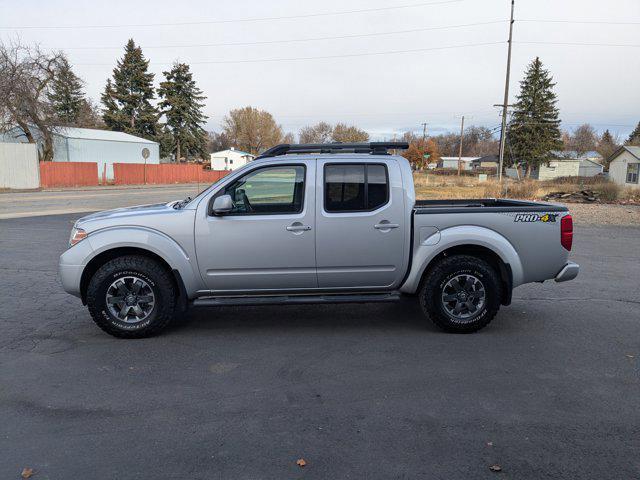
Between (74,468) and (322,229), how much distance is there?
3.13 meters

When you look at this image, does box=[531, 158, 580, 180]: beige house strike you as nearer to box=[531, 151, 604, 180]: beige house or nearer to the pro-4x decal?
box=[531, 151, 604, 180]: beige house

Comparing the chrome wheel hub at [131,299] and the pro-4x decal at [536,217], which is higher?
the pro-4x decal at [536,217]

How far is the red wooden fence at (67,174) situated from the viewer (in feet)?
118

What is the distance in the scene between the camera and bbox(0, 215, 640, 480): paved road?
3.17 m

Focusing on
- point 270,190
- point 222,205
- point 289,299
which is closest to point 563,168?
point 270,190

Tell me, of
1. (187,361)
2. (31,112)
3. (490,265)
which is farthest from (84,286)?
(31,112)

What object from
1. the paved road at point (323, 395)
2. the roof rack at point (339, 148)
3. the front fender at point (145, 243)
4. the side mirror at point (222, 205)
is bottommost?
the paved road at point (323, 395)

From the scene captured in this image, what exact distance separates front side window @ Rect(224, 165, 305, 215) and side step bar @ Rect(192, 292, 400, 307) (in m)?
0.91

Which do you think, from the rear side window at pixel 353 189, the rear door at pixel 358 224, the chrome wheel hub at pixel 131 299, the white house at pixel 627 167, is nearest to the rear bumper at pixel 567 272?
the rear door at pixel 358 224

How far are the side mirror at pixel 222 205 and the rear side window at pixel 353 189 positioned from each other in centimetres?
100

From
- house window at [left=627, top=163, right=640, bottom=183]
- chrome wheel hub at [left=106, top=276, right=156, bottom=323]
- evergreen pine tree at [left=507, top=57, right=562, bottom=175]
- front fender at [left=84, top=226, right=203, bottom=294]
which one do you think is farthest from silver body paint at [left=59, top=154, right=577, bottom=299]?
evergreen pine tree at [left=507, top=57, right=562, bottom=175]

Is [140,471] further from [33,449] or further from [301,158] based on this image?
[301,158]

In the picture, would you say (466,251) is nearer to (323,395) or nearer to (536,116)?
(323,395)

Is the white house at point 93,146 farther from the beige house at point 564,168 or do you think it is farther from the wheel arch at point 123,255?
the beige house at point 564,168
